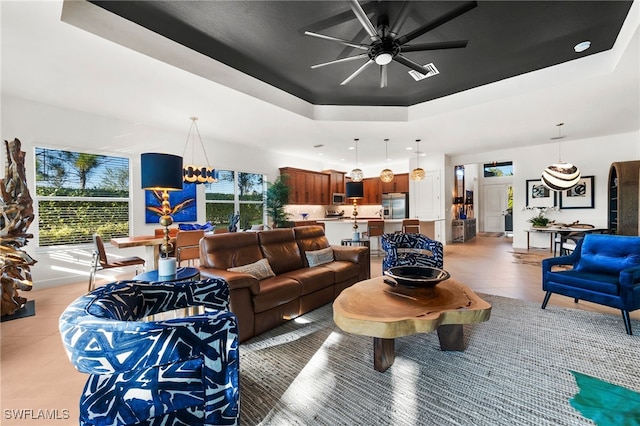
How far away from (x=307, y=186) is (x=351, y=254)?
5.24m

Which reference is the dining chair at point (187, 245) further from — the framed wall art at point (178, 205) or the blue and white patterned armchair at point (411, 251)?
the blue and white patterned armchair at point (411, 251)

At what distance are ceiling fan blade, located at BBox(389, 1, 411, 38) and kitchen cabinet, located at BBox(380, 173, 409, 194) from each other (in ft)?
22.6

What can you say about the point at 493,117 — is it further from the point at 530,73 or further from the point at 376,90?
the point at 376,90

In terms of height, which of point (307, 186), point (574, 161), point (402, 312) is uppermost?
point (574, 161)

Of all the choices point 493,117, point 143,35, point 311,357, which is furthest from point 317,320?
point 493,117

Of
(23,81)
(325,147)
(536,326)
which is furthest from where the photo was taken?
(325,147)

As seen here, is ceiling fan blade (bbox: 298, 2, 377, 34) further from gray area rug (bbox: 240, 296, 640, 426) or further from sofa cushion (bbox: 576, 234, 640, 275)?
A: sofa cushion (bbox: 576, 234, 640, 275)

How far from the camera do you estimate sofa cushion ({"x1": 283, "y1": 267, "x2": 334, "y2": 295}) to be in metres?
3.03

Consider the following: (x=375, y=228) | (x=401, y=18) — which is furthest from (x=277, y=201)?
(x=401, y=18)

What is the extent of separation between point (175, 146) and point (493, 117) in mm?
6265

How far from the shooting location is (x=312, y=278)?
3.14 meters

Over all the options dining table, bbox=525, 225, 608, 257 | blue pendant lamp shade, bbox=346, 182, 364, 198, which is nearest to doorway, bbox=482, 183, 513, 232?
dining table, bbox=525, 225, 608, 257

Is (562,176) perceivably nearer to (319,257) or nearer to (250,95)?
(319,257)

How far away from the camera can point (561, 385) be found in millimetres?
1819
